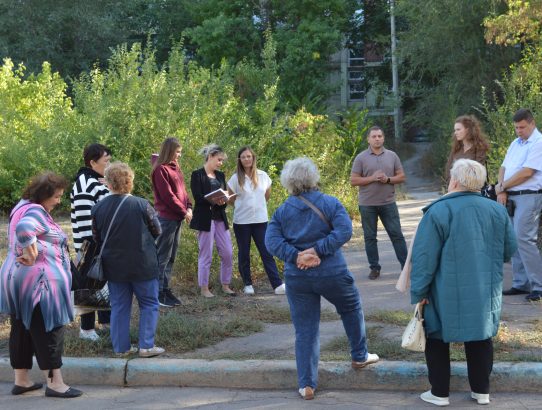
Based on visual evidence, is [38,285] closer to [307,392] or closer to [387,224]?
[307,392]

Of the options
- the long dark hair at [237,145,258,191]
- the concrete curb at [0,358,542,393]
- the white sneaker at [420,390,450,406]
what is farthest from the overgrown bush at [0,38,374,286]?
the white sneaker at [420,390,450,406]

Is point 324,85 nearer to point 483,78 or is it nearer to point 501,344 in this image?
point 483,78

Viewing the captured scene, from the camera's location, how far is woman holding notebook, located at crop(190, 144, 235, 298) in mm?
8312

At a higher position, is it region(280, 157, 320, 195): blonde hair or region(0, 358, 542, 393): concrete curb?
region(280, 157, 320, 195): blonde hair

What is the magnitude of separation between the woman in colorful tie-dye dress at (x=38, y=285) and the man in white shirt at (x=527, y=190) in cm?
451

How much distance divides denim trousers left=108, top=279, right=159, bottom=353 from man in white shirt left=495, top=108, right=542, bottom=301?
381cm

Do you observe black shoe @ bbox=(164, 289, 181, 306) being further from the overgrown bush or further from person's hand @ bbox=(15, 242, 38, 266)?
the overgrown bush

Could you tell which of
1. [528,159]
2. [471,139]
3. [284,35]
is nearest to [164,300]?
[471,139]

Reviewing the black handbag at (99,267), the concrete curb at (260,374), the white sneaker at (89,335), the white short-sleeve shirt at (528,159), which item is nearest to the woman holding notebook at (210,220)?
the white sneaker at (89,335)

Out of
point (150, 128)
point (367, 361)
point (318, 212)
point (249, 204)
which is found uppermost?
point (150, 128)

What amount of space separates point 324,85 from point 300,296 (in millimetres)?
24460

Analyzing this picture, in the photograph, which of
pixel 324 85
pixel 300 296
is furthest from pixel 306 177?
pixel 324 85

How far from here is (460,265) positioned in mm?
5004

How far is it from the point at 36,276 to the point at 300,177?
2.05 meters
